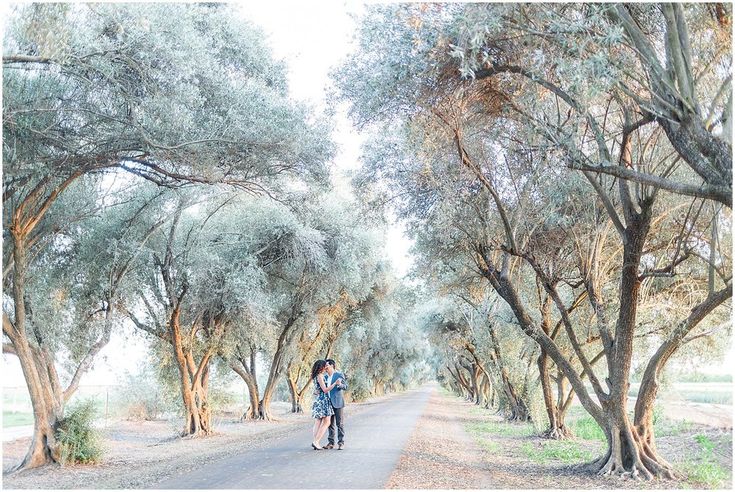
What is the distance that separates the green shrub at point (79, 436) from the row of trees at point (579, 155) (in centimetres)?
805

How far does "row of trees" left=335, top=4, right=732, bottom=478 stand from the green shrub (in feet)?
26.4

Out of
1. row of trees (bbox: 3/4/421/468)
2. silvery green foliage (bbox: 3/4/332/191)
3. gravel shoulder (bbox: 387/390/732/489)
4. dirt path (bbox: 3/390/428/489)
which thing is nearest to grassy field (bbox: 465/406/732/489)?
gravel shoulder (bbox: 387/390/732/489)

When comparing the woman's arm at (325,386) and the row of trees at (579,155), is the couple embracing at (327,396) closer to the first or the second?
the woman's arm at (325,386)

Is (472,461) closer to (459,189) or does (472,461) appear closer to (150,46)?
(459,189)

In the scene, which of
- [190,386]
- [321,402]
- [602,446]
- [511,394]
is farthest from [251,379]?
[321,402]

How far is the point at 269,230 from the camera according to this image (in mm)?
22172

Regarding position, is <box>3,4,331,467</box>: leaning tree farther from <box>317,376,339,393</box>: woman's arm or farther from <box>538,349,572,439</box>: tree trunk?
<box>538,349,572,439</box>: tree trunk

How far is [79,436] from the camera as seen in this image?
44.4 feet

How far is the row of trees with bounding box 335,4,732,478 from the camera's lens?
795 cm

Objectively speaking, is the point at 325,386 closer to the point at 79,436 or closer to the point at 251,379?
the point at 79,436

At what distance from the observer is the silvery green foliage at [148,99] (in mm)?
9688

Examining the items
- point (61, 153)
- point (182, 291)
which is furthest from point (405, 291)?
point (61, 153)

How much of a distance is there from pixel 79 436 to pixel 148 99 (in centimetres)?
730

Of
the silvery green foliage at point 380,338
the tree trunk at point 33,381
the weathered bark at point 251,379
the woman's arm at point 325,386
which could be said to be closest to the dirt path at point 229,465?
the tree trunk at point 33,381
